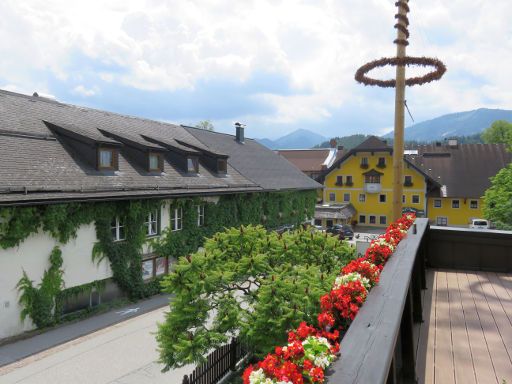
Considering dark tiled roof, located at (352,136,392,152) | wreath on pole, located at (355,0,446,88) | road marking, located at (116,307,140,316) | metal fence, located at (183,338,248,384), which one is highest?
dark tiled roof, located at (352,136,392,152)

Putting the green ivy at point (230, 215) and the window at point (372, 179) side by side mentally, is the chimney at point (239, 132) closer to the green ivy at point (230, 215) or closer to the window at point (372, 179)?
the green ivy at point (230, 215)

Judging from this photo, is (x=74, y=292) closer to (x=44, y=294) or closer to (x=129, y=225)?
(x=44, y=294)

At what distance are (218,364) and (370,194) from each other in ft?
137

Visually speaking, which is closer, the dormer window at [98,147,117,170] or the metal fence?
the metal fence

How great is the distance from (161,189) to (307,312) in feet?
47.5

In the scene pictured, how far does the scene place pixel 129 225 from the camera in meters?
18.6

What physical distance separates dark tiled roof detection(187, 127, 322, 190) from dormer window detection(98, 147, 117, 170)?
12.1 m

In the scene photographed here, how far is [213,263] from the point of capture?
9.56 meters

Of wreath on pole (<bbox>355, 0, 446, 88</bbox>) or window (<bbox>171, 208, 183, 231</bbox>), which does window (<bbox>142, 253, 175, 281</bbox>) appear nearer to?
window (<bbox>171, 208, 183, 231</bbox>)

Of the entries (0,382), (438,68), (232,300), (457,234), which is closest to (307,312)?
(232,300)

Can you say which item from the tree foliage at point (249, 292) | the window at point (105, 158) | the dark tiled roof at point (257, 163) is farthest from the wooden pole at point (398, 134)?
the dark tiled roof at point (257, 163)

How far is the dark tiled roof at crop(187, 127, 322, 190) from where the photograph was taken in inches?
1250

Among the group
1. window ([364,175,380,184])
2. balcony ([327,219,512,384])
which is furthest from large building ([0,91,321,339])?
window ([364,175,380,184])

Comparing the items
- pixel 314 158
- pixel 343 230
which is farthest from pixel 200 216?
pixel 314 158
